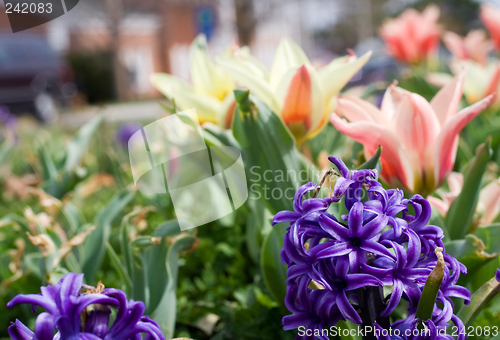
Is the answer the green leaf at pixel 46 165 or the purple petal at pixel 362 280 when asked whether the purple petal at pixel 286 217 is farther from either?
the green leaf at pixel 46 165

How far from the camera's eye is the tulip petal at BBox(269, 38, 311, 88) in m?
1.11

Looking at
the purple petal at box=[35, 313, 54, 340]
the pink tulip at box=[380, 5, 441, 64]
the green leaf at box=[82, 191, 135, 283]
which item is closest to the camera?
the purple petal at box=[35, 313, 54, 340]

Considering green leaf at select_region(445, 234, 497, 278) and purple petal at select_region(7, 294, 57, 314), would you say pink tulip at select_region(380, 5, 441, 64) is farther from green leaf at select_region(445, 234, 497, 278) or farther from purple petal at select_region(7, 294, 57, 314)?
purple petal at select_region(7, 294, 57, 314)

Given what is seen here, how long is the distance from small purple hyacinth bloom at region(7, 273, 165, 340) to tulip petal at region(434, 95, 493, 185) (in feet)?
2.13

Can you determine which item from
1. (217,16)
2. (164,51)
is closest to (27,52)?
(217,16)

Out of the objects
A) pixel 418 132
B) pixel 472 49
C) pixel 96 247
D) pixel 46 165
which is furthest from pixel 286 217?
pixel 472 49

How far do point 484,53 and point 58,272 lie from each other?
9.79 ft

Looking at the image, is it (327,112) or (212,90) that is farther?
(212,90)

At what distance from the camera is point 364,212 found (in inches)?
24.1

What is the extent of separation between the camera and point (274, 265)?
940 millimetres

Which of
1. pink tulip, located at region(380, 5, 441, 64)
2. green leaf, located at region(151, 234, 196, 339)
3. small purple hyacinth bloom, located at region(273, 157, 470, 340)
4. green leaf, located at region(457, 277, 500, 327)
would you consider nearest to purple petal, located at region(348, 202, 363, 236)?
small purple hyacinth bloom, located at region(273, 157, 470, 340)

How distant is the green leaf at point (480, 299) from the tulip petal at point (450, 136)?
0.93ft

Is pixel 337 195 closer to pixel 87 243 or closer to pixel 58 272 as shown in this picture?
pixel 58 272

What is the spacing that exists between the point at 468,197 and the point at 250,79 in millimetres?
524
